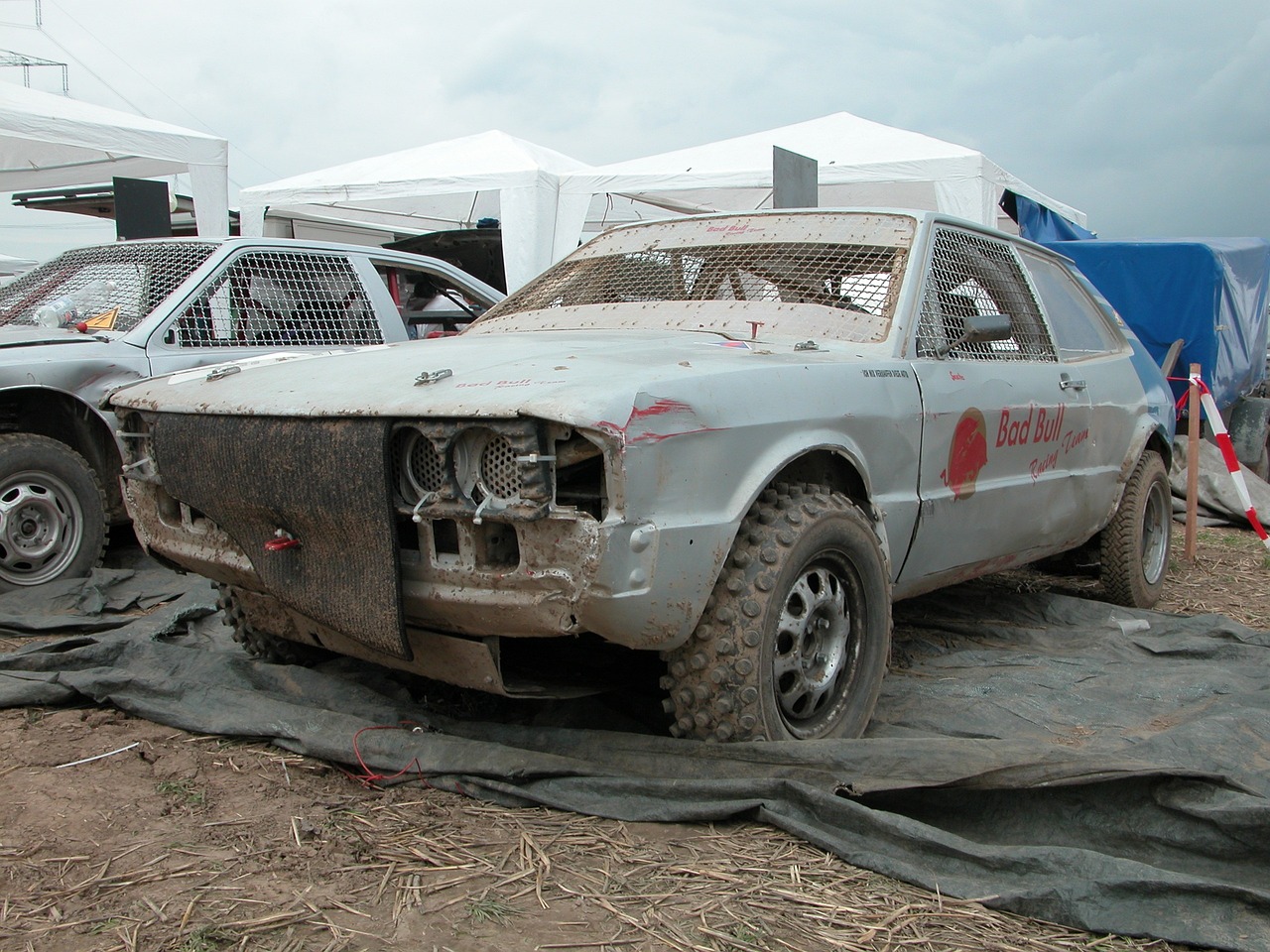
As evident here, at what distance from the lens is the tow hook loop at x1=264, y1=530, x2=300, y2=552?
112 inches

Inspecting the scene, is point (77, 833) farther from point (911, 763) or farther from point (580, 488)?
point (911, 763)

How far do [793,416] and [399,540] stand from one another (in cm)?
107

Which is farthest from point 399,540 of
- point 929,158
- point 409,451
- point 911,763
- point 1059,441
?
point 929,158

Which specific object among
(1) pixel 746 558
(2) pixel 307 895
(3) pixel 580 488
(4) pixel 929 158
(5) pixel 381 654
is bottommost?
(2) pixel 307 895

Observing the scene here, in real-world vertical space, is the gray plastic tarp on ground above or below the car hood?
below

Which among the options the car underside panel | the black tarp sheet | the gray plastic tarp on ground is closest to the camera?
the black tarp sheet

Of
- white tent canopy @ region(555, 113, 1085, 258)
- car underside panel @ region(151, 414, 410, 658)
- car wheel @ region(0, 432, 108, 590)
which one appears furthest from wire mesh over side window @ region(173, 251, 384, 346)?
white tent canopy @ region(555, 113, 1085, 258)

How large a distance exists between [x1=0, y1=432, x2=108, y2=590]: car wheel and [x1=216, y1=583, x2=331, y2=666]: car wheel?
1.63m

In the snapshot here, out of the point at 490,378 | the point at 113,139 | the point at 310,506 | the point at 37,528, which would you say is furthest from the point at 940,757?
the point at 113,139

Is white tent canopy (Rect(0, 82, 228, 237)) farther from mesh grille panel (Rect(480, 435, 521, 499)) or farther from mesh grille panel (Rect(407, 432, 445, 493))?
mesh grille panel (Rect(480, 435, 521, 499))

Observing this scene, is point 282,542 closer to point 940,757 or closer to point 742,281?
point 940,757

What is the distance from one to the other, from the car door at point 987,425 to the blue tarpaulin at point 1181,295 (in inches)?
202

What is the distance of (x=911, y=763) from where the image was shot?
9.00 feet

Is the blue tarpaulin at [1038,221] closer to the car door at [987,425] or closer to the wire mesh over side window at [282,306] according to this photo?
the car door at [987,425]
